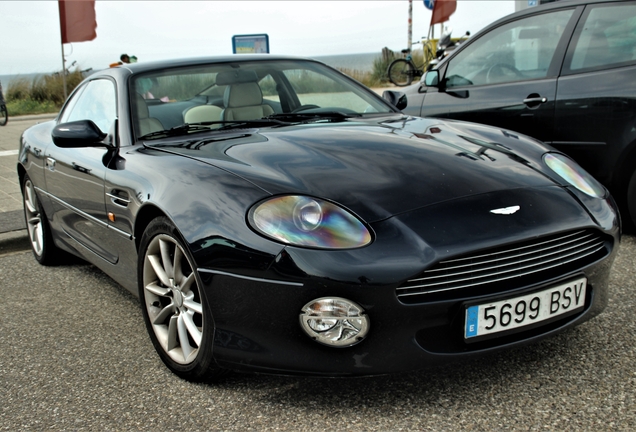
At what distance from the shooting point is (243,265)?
228cm

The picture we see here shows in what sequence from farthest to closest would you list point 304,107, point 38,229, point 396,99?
point 38,229 → point 396,99 → point 304,107

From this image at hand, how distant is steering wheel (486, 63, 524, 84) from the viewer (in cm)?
506

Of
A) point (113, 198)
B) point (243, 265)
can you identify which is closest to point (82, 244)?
point (113, 198)

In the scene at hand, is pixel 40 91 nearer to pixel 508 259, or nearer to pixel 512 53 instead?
pixel 512 53

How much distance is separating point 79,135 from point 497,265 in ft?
6.88

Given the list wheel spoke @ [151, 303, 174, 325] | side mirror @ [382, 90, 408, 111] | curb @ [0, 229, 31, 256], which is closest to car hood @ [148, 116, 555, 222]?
wheel spoke @ [151, 303, 174, 325]

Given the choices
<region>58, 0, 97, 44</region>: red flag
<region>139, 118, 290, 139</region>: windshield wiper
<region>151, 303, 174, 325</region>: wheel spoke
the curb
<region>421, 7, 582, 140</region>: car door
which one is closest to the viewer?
<region>151, 303, 174, 325</region>: wheel spoke

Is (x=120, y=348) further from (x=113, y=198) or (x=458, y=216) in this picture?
(x=458, y=216)

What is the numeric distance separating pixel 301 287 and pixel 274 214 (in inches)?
11.4

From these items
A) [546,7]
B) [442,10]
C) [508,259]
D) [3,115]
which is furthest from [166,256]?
[442,10]

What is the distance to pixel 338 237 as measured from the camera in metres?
2.26

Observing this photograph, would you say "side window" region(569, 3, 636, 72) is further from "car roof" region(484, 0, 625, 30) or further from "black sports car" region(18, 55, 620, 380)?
"black sports car" region(18, 55, 620, 380)

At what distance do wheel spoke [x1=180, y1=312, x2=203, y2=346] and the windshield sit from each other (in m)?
1.03

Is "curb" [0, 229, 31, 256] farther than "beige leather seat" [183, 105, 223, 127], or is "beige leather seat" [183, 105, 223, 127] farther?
"curb" [0, 229, 31, 256]
